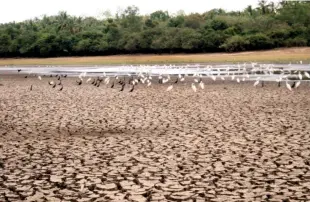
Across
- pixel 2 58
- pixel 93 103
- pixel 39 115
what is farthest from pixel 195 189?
pixel 2 58

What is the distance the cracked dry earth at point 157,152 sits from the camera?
581 cm

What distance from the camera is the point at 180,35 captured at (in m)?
61.2

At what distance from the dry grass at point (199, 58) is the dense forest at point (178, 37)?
1859 millimetres

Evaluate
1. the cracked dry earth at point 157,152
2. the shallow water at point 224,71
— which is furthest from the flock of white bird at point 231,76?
the cracked dry earth at point 157,152

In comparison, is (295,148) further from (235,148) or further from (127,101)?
(127,101)

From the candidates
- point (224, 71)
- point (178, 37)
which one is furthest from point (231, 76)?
point (178, 37)

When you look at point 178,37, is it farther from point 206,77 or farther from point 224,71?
point 206,77

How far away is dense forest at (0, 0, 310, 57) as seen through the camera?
5725 cm

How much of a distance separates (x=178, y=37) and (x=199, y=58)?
793 cm

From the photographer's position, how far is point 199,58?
54625 mm

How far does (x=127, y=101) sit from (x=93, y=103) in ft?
4.30

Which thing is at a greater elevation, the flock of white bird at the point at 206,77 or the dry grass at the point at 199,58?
the dry grass at the point at 199,58

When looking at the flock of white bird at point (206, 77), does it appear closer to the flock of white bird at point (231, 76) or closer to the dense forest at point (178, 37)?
the flock of white bird at point (231, 76)

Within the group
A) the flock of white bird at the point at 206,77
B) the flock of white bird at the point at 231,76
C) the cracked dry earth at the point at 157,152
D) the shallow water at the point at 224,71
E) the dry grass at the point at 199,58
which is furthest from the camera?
the dry grass at the point at 199,58
